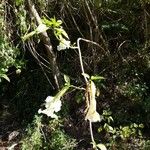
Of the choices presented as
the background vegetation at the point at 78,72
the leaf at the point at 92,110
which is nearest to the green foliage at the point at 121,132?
the background vegetation at the point at 78,72

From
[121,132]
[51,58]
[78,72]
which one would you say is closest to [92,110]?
[121,132]

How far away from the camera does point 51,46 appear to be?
3.85 m

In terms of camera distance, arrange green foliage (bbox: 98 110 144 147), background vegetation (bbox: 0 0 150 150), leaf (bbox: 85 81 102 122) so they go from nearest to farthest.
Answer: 1. leaf (bbox: 85 81 102 122)
2. green foliage (bbox: 98 110 144 147)
3. background vegetation (bbox: 0 0 150 150)

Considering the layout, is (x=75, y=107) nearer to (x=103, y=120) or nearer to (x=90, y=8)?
(x=103, y=120)

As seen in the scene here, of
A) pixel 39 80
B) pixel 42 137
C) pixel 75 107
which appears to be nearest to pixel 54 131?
pixel 42 137

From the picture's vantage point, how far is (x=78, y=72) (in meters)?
4.02

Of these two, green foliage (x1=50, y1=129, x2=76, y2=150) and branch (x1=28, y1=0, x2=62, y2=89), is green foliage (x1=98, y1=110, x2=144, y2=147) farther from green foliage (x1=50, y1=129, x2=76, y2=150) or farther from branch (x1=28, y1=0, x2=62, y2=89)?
branch (x1=28, y1=0, x2=62, y2=89)

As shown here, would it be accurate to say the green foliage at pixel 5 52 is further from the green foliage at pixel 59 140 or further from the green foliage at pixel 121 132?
the green foliage at pixel 121 132

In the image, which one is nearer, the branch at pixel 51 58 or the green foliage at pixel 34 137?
the green foliage at pixel 34 137

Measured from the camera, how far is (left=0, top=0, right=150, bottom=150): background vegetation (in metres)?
3.67

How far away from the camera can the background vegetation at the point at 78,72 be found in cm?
367

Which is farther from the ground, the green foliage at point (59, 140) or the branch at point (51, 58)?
the branch at point (51, 58)

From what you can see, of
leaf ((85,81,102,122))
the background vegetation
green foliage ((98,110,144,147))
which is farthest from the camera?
the background vegetation

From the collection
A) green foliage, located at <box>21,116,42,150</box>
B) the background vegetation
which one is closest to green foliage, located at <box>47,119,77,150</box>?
the background vegetation
